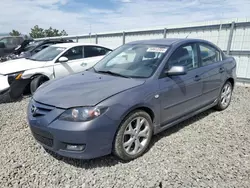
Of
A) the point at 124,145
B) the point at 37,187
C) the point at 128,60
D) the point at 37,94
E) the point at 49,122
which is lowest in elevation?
the point at 37,187

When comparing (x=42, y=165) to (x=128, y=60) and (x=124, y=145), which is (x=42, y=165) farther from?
(x=128, y=60)

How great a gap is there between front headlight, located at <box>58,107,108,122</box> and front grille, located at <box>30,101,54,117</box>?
26 centimetres

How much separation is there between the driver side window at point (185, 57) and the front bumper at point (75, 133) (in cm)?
150

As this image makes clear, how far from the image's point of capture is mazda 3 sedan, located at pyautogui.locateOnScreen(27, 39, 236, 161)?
2.47 metres

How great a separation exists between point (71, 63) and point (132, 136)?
418 cm

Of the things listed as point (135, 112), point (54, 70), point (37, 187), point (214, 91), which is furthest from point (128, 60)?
point (54, 70)

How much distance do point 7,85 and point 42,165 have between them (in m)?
3.32

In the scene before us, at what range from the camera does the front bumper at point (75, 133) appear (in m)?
2.41

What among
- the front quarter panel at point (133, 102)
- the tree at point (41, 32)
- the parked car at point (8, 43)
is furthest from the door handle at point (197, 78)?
the tree at point (41, 32)

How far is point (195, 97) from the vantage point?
373 centimetres

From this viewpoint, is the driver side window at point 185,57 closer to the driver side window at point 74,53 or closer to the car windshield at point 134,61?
the car windshield at point 134,61

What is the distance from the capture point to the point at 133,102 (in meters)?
2.69

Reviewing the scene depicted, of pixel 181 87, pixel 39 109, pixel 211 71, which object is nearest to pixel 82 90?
pixel 39 109

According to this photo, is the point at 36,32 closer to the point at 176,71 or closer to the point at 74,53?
the point at 74,53
